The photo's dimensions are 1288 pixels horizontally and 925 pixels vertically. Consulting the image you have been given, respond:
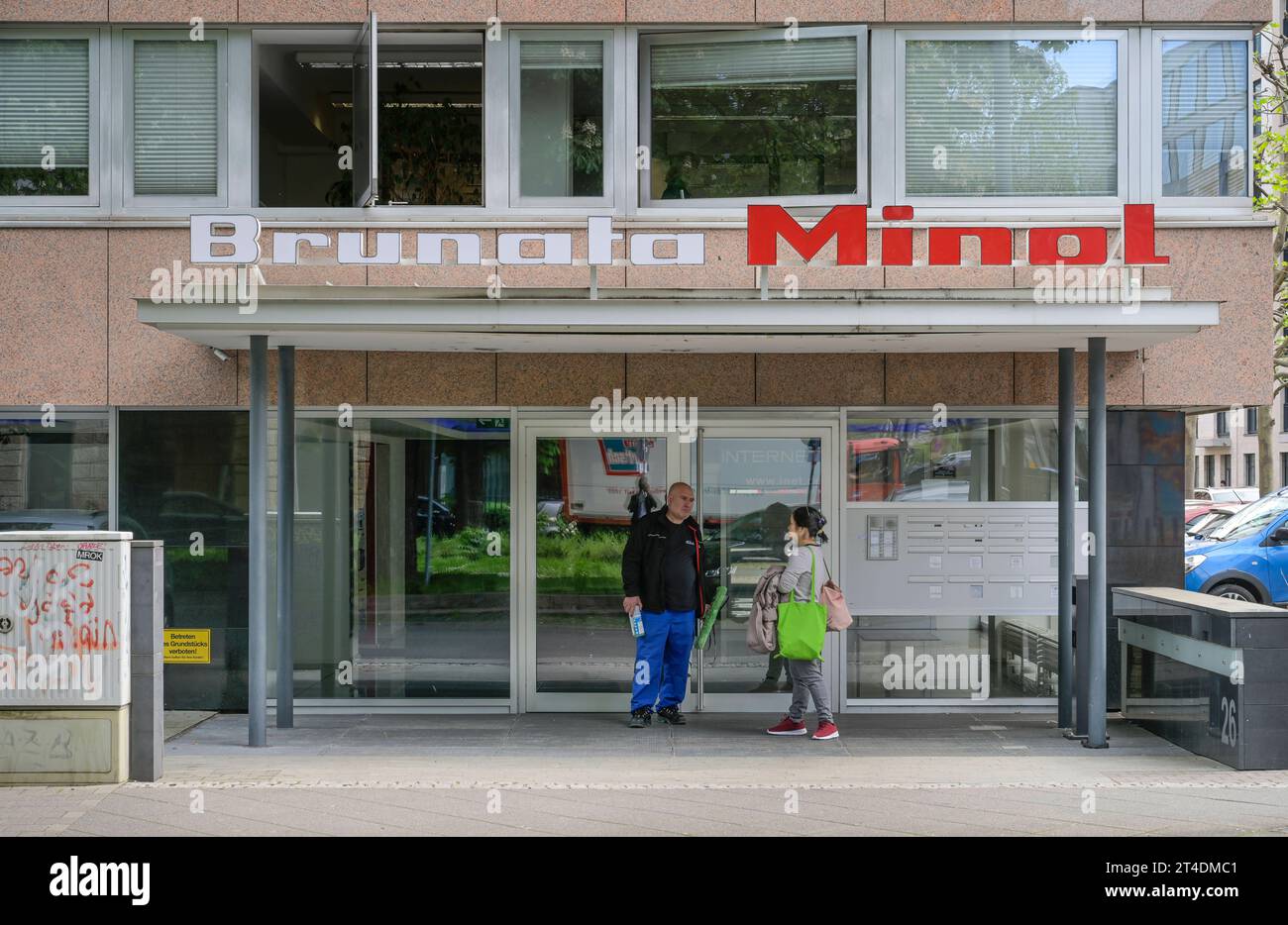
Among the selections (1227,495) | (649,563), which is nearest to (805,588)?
(649,563)

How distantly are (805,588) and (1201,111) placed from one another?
5.20 meters

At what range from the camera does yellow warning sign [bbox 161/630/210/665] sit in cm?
1031

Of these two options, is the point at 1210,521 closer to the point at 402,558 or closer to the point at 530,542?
the point at 530,542

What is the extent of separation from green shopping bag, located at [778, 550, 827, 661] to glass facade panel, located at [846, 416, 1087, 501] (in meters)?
1.64

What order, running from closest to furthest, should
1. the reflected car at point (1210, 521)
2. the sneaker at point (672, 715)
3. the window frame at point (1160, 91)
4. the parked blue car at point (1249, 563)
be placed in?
the sneaker at point (672, 715) → the window frame at point (1160, 91) → the parked blue car at point (1249, 563) → the reflected car at point (1210, 521)

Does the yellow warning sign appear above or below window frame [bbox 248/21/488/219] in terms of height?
below

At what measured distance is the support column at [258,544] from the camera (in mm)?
8797

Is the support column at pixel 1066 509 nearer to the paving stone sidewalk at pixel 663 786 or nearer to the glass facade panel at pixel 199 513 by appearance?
the paving stone sidewalk at pixel 663 786

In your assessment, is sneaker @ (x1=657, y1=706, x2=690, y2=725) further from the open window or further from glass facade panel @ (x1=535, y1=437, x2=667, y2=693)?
the open window

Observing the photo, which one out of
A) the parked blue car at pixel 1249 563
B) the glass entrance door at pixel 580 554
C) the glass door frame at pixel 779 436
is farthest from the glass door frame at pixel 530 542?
the parked blue car at pixel 1249 563

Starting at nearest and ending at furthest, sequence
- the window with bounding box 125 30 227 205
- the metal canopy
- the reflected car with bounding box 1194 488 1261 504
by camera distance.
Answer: the metal canopy
the window with bounding box 125 30 227 205
the reflected car with bounding box 1194 488 1261 504

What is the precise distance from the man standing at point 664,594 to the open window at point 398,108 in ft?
10.5

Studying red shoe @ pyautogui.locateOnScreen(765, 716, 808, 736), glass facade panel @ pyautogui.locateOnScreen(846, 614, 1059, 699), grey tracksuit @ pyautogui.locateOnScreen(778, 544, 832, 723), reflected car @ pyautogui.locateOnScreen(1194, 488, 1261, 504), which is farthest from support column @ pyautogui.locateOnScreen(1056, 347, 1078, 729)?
reflected car @ pyautogui.locateOnScreen(1194, 488, 1261, 504)

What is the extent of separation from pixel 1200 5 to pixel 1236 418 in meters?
51.9
